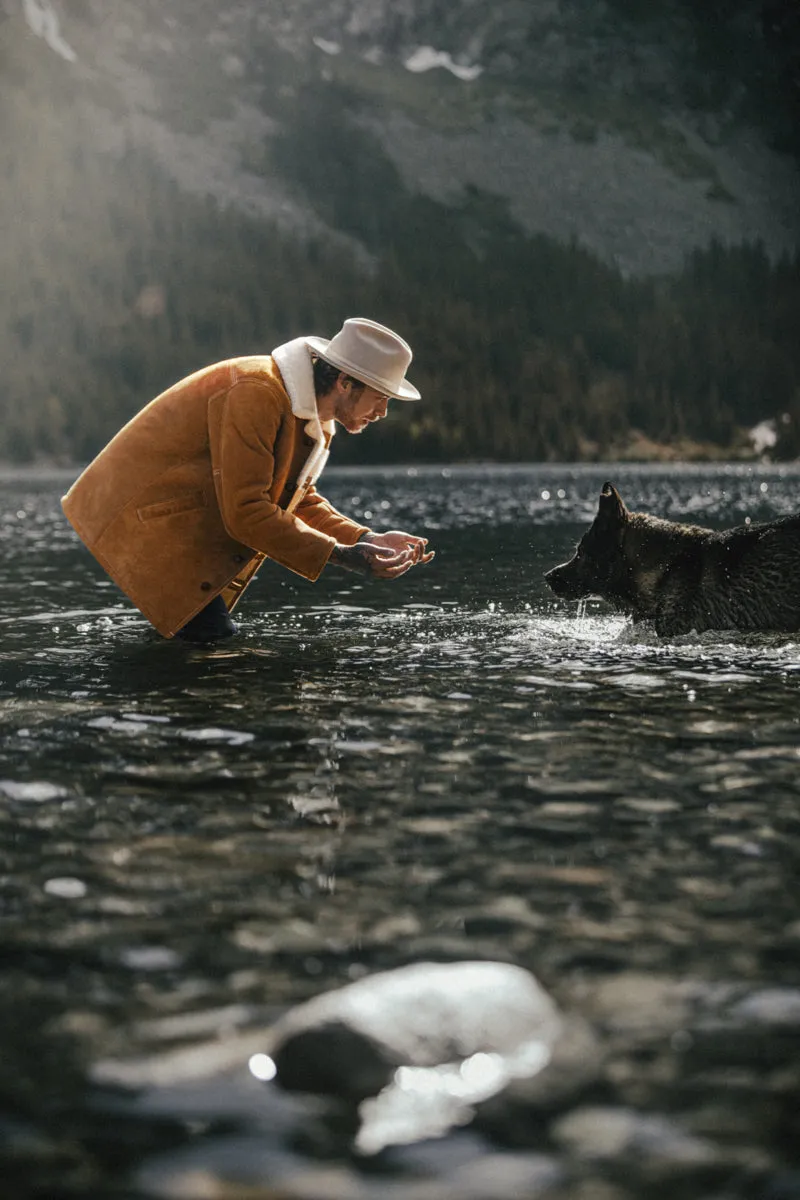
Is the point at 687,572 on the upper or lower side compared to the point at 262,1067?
upper

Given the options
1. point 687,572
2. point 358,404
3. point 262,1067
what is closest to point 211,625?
point 358,404

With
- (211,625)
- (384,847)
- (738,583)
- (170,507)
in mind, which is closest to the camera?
(384,847)

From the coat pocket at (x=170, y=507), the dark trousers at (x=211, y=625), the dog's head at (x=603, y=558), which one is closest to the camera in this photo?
the coat pocket at (x=170, y=507)

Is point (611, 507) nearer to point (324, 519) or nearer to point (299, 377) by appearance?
point (324, 519)

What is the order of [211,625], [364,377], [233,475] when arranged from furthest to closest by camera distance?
[211,625]
[233,475]
[364,377]

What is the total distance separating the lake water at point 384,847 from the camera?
386 cm

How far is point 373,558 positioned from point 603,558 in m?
3.17

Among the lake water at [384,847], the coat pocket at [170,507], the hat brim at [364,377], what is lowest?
the lake water at [384,847]

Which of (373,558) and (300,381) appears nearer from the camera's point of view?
(300,381)

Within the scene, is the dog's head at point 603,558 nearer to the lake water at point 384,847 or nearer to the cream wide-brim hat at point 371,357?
the lake water at point 384,847

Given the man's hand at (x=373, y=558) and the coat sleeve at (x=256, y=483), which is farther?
the man's hand at (x=373, y=558)

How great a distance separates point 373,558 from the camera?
33.3 feet

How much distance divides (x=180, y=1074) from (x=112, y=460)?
744 centimetres

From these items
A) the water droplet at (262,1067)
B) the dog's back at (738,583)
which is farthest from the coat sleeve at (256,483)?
the water droplet at (262,1067)
